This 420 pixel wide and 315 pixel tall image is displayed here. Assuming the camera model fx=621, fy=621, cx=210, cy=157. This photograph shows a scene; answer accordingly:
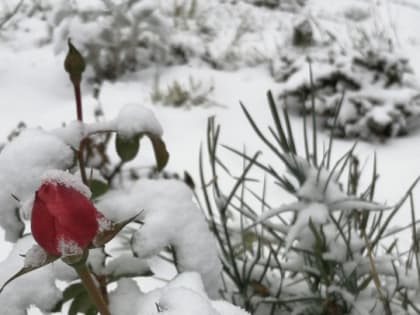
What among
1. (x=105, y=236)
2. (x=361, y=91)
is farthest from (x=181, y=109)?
(x=105, y=236)

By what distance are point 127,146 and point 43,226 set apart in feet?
0.92

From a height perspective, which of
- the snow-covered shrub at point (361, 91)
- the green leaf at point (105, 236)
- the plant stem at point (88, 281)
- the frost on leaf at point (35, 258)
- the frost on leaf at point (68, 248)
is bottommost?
the snow-covered shrub at point (361, 91)

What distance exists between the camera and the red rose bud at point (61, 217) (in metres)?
0.49

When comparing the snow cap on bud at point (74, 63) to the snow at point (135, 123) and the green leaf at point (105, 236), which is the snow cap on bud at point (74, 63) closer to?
the snow at point (135, 123)

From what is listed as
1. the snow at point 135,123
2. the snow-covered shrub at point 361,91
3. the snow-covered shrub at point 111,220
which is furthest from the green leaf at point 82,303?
the snow-covered shrub at point 361,91

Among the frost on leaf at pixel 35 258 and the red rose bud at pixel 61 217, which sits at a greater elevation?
the red rose bud at pixel 61 217

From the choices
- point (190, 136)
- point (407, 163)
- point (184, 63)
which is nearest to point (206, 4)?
point (184, 63)

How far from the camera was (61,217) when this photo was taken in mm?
486

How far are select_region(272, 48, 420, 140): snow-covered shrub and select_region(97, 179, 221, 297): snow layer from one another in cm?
144

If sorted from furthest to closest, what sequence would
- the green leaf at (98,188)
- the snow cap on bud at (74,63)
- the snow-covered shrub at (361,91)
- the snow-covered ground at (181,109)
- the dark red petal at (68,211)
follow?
the snow-covered shrub at (361,91), the snow-covered ground at (181,109), the green leaf at (98,188), the snow cap on bud at (74,63), the dark red petal at (68,211)

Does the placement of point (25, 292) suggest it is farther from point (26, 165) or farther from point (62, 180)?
point (62, 180)

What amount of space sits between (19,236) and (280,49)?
A: 2.24 m

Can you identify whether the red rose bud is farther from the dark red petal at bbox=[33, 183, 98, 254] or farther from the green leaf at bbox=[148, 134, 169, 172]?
the green leaf at bbox=[148, 134, 169, 172]

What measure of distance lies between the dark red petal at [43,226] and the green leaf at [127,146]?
0.87 ft
